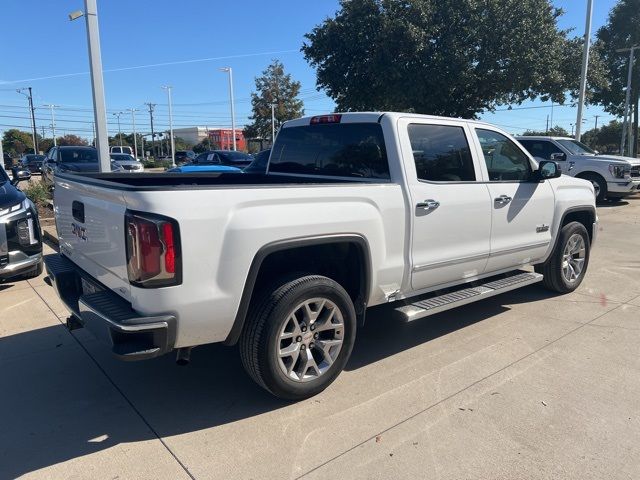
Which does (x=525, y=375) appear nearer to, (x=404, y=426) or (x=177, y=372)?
(x=404, y=426)

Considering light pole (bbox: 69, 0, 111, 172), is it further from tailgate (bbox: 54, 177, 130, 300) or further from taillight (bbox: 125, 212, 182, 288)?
taillight (bbox: 125, 212, 182, 288)

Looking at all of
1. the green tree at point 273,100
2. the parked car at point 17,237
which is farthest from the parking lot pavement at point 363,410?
the green tree at point 273,100

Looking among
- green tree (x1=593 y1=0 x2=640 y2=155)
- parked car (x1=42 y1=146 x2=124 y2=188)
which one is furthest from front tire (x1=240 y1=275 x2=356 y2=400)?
green tree (x1=593 y1=0 x2=640 y2=155)

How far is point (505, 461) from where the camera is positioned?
9.16 ft

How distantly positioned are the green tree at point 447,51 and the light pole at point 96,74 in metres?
11.3

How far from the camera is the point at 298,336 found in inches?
131

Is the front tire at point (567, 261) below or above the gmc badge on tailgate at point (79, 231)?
below

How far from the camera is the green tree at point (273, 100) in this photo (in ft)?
180

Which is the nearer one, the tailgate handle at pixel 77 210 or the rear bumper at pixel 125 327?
the rear bumper at pixel 125 327

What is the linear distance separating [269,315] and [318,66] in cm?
1936

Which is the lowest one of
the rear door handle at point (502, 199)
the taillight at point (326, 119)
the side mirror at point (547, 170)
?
the rear door handle at point (502, 199)

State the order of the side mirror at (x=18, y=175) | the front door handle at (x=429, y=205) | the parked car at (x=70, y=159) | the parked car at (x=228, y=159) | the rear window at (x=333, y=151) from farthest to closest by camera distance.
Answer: the parked car at (x=228, y=159), the parked car at (x=70, y=159), the side mirror at (x=18, y=175), the rear window at (x=333, y=151), the front door handle at (x=429, y=205)

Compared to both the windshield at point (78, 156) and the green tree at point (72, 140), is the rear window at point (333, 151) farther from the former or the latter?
the green tree at point (72, 140)

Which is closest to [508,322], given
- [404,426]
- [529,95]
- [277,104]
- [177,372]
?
[404,426]
